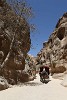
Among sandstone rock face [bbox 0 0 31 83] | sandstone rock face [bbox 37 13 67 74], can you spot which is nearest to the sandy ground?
sandstone rock face [bbox 0 0 31 83]

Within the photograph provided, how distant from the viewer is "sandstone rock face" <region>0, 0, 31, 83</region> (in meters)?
21.5

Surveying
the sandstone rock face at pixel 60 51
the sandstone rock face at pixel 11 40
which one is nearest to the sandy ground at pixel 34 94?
the sandstone rock face at pixel 11 40

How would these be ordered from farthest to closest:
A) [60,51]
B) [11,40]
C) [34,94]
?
[60,51] < [11,40] < [34,94]

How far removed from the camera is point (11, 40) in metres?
23.0

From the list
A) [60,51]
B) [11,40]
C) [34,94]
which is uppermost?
[60,51]

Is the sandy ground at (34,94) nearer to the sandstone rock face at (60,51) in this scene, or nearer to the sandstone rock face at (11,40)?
the sandstone rock face at (11,40)

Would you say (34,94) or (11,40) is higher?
(11,40)

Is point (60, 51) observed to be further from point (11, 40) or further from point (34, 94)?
point (34, 94)

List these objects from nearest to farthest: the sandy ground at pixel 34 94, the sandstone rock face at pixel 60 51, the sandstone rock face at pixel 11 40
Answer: the sandy ground at pixel 34 94 < the sandstone rock face at pixel 11 40 < the sandstone rock face at pixel 60 51

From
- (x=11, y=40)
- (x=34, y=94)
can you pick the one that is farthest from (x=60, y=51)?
(x=34, y=94)

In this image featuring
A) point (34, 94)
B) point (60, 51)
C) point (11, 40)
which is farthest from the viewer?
point (60, 51)

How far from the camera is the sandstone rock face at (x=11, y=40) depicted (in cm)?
2150

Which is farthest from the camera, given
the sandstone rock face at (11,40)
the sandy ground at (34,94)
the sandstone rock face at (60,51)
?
the sandstone rock face at (60,51)

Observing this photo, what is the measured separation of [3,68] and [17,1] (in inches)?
277
